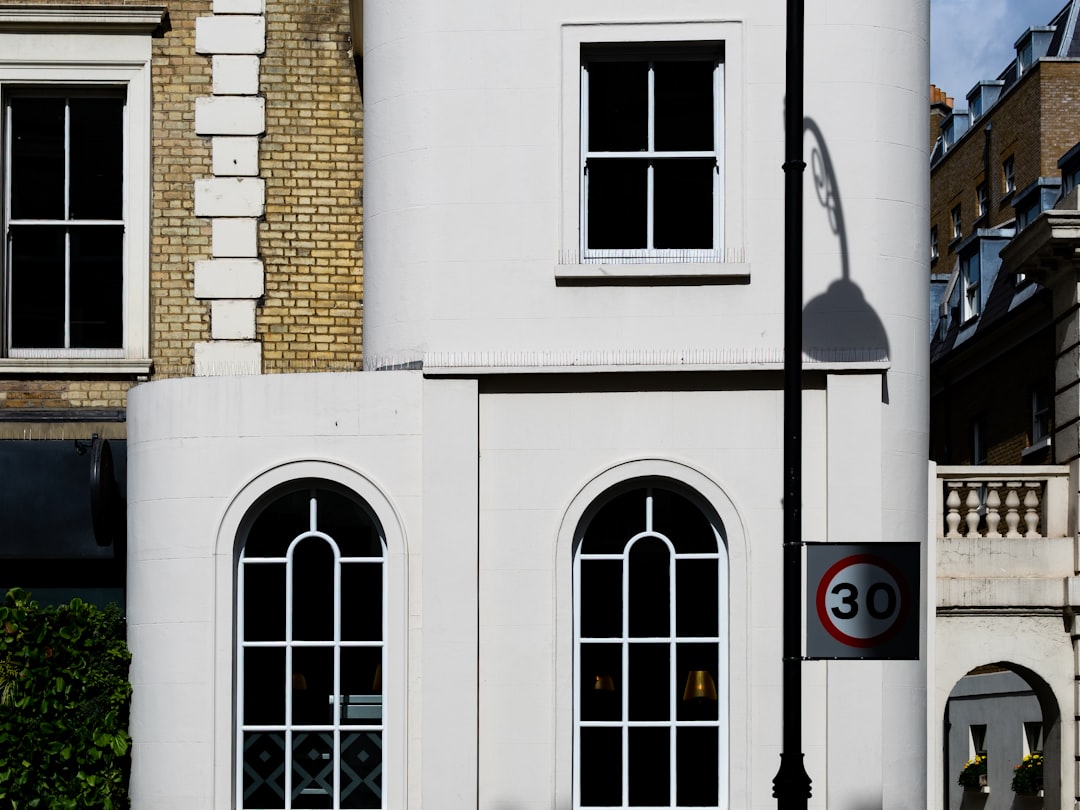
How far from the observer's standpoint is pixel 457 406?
13703 mm

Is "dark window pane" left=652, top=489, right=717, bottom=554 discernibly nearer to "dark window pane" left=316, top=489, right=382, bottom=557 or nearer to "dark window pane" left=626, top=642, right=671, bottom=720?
"dark window pane" left=626, top=642, right=671, bottom=720

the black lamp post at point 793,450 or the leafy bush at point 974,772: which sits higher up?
the black lamp post at point 793,450

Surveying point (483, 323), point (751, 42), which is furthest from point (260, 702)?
point (751, 42)

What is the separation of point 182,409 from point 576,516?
3185 mm

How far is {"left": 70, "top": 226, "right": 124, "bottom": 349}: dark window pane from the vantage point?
15969 millimetres

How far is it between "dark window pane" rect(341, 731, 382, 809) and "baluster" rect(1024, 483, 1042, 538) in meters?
6.56

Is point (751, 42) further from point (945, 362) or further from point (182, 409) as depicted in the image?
point (945, 362)

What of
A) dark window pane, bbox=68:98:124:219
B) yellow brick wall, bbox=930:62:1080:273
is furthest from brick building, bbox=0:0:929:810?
yellow brick wall, bbox=930:62:1080:273

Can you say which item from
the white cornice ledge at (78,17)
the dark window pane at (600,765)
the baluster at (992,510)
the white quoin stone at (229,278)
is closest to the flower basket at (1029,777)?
the baluster at (992,510)

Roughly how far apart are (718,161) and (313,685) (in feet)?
16.6

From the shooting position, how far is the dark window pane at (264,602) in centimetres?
1390

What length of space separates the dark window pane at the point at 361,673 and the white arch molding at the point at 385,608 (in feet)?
0.47

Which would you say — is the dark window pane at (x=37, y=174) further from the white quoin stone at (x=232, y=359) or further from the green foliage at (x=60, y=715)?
the green foliage at (x=60, y=715)

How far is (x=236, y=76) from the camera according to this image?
15.9 metres
